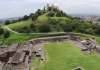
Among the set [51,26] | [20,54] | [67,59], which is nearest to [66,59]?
[67,59]

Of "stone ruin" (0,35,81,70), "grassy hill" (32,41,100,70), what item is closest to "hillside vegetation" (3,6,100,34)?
"stone ruin" (0,35,81,70)

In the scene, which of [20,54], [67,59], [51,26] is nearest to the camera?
[67,59]

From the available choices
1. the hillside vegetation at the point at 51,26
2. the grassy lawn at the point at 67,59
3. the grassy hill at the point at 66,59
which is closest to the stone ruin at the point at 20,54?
the grassy hill at the point at 66,59

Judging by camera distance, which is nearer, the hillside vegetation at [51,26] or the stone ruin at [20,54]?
the stone ruin at [20,54]

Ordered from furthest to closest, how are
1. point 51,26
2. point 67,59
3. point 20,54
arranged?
point 51,26 → point 20,54 → point 67,59

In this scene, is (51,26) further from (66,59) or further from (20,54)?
(66,59)

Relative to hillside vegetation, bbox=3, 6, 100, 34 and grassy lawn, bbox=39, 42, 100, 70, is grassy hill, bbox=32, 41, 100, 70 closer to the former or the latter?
grassy lawn, bbox=39, 42, 100, 70

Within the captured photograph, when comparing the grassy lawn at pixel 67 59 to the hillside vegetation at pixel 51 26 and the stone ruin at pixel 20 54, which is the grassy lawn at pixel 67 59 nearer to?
the stone ruin at pixel 20 54

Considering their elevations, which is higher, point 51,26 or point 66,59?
point 51,26

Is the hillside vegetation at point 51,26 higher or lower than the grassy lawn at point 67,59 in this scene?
higher

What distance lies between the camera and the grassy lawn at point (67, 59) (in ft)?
116

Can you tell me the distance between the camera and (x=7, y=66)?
34.6 m

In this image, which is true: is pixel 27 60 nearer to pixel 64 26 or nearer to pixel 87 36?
pixel 87 36

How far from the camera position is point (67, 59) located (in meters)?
39.3
